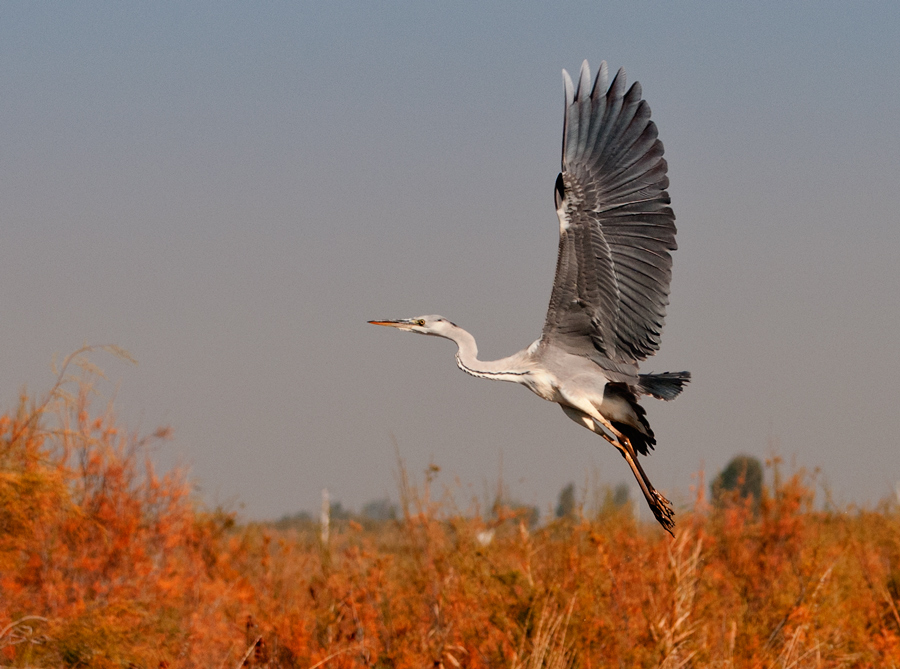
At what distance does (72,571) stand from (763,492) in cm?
765

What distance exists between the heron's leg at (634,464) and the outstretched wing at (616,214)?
385 millimetres

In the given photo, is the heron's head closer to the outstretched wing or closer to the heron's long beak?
the heron's long beak

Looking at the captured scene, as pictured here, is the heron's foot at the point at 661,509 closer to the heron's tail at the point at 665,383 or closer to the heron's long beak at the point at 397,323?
the heron's tail at the point at 665,383

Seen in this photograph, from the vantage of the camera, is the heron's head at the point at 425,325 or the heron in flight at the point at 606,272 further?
the heron's head at the point at 425,325

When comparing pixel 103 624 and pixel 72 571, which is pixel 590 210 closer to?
pixel 103 624

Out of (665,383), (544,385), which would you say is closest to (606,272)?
(544,385)

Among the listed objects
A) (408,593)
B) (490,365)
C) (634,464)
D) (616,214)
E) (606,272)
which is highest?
(616,214)

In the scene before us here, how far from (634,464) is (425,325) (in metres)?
1.45

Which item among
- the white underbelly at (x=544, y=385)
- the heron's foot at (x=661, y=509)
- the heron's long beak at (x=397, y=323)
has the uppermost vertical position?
the heron's long beak at (x=397, y=323)

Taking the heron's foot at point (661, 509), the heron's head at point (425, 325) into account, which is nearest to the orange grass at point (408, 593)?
the heron's foot at point (661, 509)

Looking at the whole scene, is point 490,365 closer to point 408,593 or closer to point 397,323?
point 397,323

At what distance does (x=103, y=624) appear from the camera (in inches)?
282

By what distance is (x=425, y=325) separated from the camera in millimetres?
6047

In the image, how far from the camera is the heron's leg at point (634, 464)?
5.42 metres
